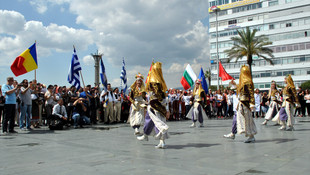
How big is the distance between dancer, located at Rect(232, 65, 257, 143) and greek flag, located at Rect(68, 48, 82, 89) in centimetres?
988

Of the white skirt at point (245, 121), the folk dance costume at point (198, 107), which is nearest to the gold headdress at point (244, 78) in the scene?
the white skirt at point (245, 121)

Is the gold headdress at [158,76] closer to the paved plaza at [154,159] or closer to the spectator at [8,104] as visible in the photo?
the paved plaza at [154,159]

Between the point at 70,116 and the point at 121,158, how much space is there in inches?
360

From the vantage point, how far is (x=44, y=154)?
21.0ft

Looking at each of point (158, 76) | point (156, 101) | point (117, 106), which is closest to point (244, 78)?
point (158, 76)

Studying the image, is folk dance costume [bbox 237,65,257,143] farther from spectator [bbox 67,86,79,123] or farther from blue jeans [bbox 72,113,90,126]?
spectator [bbox 67,86,79,123]

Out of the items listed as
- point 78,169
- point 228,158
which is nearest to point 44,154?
point 78,169

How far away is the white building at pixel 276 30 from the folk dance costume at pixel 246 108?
5949cm

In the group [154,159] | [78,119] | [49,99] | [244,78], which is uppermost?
[244,78]

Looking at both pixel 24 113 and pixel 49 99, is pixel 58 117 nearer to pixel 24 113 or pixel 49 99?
pixel 24 113

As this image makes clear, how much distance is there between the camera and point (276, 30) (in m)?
68.7

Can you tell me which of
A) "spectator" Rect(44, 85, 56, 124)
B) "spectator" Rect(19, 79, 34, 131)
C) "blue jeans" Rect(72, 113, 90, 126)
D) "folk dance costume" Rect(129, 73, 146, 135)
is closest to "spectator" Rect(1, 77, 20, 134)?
"spectator" Rect(19, 79, 34, 131)

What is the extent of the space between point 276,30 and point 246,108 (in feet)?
223

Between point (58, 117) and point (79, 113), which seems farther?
point (79, 113)
